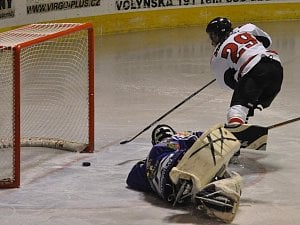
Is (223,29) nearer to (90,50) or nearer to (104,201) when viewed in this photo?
(90,50)

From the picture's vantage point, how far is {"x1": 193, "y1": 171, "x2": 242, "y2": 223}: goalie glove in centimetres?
381

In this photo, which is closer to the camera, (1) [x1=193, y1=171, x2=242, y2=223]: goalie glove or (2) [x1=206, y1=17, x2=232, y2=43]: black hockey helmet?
(1) [x1=193, y1=171, x2=242, y2=223]: goalie glove

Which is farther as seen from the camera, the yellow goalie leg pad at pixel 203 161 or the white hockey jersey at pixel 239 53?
the white hockey jersey at pixel 239 53

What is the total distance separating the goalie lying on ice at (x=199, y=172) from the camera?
383 cm

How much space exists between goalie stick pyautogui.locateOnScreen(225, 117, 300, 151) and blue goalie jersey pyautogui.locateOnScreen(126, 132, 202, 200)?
580 millimetres

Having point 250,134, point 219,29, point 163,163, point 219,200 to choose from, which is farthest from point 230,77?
point 219,200

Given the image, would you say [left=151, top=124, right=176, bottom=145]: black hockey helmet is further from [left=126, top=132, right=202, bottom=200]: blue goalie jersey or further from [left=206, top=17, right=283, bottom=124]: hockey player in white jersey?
[left=126, top=132, right=202, bottom=200]: blue goalie jersey

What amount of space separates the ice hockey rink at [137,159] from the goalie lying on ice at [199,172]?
0.10 m

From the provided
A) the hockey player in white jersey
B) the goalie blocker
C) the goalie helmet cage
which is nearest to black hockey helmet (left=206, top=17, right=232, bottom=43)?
the hockey player in white jersey

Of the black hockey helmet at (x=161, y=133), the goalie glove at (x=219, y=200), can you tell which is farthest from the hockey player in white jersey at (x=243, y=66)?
the goalie glove at (x=219, y=200)

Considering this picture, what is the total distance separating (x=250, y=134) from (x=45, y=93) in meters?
2.79

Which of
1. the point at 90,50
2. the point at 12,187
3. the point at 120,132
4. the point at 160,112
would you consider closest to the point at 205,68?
the point at 160,112

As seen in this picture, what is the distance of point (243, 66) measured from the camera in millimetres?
5066

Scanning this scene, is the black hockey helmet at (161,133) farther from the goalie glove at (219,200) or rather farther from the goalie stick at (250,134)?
the goalie glove at (219,200)
